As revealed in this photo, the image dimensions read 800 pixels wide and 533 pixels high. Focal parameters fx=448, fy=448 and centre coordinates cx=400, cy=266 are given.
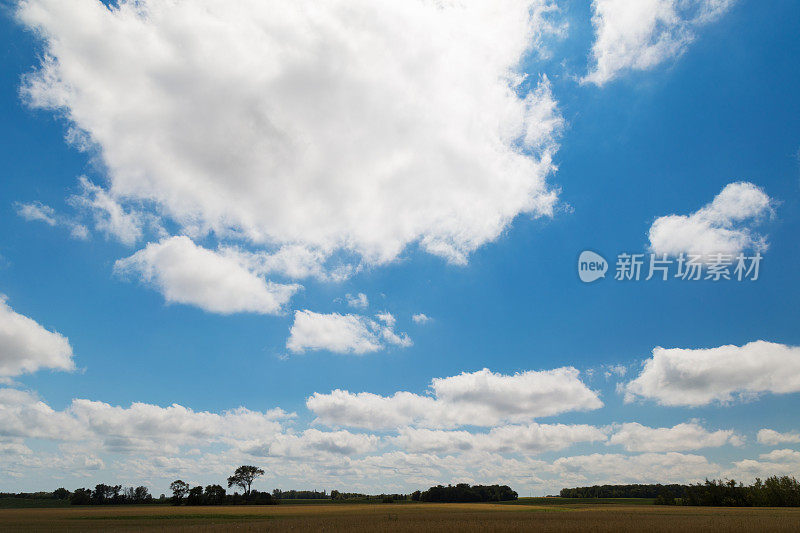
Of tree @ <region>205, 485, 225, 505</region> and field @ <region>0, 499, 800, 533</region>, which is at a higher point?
field @ <region>0, 499, 800, 533</region>

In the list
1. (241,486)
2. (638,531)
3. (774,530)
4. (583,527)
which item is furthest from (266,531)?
(241,486)

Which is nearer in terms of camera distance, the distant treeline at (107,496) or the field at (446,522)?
the field at (446,522)

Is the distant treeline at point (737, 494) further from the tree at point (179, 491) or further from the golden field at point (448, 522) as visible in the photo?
the tree at point (179, 491)

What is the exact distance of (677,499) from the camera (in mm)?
137250

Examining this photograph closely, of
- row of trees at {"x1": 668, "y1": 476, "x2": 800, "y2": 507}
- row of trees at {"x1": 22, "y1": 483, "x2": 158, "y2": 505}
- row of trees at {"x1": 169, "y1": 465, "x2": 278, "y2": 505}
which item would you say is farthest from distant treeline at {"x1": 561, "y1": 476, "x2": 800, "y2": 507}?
row of trees at {"x1": 22, "y1": 483, "x2": 158, "y2": 505}

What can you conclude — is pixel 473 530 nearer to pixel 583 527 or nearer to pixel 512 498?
pixel 583 527

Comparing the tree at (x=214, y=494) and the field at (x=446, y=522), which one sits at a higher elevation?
the field at (x=446, y=522)

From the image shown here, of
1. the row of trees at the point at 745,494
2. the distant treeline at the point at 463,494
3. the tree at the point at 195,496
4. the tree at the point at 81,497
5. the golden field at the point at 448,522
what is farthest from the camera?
the distant treeline at the point at 463,494

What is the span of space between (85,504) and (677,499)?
639ft

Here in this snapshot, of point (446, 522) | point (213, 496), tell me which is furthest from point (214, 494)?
point (446, 522)

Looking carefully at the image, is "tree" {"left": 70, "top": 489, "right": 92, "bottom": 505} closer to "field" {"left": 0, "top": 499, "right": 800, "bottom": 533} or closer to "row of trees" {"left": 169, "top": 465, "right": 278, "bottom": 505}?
"row of trees" {"left": 169, "top": 465, "right": 278, "bottom": 505}

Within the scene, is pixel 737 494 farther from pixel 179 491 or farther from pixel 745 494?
pixel 179 491

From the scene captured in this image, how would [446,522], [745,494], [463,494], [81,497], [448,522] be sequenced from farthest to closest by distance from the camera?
1. [463,494]
2. [81,497]
3. [745,494]
4. [446,522]
5. [448,522]

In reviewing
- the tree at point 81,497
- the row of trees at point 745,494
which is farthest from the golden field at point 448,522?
the tree at point 81,497
